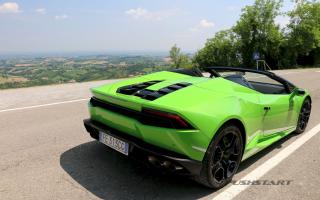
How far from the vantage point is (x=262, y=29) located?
45625 millimetres

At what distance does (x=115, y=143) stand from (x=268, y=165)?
213 cm

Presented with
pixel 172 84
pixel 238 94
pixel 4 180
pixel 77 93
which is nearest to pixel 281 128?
pixel 238 94

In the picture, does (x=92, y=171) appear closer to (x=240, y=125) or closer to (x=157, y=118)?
(x=157, y=118)

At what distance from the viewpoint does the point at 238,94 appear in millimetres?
3684

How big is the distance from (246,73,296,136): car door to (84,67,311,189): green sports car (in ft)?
0.05

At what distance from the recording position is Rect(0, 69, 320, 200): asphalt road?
3297 millimetres

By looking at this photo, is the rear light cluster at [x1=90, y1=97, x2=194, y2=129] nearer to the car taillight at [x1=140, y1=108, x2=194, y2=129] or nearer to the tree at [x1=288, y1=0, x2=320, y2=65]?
the car taillight at [x1=140, y1=108, x2=194, y2=129]

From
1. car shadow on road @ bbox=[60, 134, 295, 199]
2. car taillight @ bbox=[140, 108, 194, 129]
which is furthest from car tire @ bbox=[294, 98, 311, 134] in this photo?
car taillight @ bbox=[140, 108, 194, 129]

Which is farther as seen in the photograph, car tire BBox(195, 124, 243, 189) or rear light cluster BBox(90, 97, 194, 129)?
car tire BBox(195, 124, 243, 189)

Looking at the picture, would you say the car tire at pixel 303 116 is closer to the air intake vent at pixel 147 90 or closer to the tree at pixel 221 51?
the air intake vent at pixel 147 90

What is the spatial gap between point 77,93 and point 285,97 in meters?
6.56

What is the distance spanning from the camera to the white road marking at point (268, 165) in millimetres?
3359

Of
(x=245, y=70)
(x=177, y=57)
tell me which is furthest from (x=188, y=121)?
(x=177, y=57)

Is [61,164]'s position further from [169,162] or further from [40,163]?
[169,162]
